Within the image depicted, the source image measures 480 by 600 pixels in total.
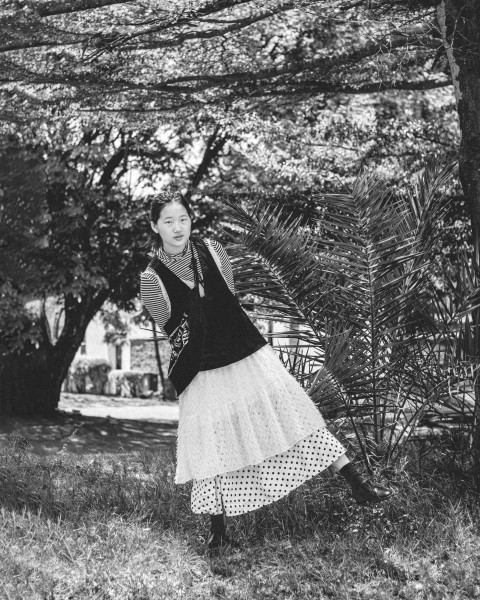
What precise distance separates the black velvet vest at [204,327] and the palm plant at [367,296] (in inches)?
36.6

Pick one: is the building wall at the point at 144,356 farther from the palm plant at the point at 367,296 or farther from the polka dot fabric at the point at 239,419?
the polka dot fabric at the point at 239,419

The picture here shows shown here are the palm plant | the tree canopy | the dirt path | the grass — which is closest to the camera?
the grass

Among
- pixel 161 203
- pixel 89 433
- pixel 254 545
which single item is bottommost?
pixel 89 433

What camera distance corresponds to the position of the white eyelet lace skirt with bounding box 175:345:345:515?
398 centimetres

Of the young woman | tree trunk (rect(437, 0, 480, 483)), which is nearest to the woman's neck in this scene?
the young woman

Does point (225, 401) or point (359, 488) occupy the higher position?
point (225, 401)

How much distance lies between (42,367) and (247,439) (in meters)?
11.1

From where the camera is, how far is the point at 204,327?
4023mm

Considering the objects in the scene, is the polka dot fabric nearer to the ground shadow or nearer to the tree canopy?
the tree canopy

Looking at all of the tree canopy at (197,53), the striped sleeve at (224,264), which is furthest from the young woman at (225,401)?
the tree canopy at (197,53)

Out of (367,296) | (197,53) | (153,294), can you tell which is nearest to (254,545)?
(153,294)

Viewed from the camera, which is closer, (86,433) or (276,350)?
(276,350)

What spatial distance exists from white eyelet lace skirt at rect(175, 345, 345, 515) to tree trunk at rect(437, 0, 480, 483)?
7.24 feet

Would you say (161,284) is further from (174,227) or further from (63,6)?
(63,6)
